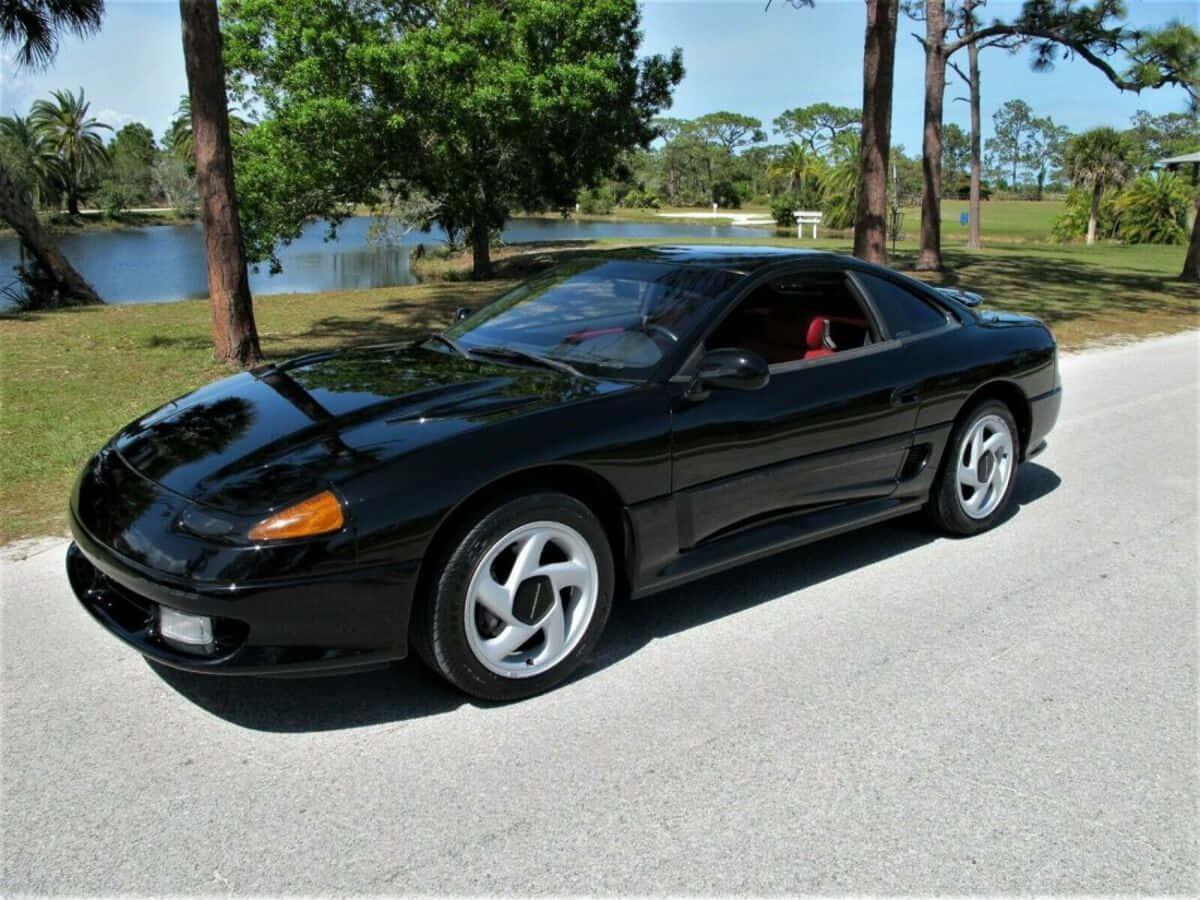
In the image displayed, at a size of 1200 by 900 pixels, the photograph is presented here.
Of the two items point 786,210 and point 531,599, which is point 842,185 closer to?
point 786,210

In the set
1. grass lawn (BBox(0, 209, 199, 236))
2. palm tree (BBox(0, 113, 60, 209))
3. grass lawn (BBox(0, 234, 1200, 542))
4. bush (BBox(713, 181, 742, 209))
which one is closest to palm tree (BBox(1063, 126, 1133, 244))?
grass lawn (BBox(0, 234, 1200, 542))

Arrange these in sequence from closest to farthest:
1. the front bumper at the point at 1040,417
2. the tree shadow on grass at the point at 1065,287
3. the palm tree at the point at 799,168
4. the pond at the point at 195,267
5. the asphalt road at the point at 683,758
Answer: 1. the asphalt road at the point at 683,758
2. the front bumper at the point at 1040,417
3. the tree shadow on grass at the point at 1065,287
4. the pond at the point at 195,267
5. the palm tree at the point at 799,168

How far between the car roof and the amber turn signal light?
2152 mm

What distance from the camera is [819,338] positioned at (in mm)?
4578

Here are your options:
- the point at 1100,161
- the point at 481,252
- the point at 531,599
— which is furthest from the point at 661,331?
the point at 1100,161

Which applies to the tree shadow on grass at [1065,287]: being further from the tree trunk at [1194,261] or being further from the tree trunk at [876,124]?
the tree trunk at [876,124]

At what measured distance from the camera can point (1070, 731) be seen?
3.14 meters

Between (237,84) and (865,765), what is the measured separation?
19.2 metres

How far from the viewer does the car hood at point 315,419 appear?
9.95 ft

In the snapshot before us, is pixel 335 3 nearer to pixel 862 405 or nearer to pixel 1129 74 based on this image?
pixel 1129 74

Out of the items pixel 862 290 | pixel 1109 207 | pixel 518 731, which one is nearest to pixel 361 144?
pixel 862 290

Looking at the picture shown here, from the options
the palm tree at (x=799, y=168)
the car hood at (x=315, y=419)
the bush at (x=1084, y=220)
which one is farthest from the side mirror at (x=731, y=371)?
the palm tree at (x=799, y=168)

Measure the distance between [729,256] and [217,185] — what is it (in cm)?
634

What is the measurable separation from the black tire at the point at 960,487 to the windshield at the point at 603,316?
1.56 m
